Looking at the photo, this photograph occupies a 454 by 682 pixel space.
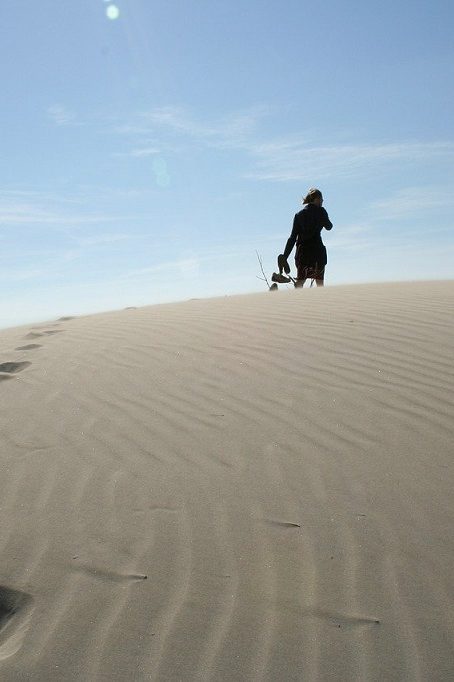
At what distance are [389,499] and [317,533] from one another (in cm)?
38

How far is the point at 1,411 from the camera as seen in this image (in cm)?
411

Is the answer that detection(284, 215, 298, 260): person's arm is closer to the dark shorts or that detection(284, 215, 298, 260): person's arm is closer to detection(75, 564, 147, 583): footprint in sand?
the dark shorts

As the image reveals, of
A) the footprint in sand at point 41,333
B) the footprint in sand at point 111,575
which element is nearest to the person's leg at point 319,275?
the footprint in sand at point 41,333

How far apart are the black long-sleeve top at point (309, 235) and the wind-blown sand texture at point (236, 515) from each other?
16.4 ft

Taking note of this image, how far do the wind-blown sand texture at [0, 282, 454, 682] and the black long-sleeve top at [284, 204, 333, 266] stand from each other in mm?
4984

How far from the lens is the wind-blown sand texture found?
2.16 meters

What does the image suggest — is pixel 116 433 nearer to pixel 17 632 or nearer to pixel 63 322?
pixel 17 632

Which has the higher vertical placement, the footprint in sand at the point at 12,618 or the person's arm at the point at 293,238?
the person's arm at the point at 293,238

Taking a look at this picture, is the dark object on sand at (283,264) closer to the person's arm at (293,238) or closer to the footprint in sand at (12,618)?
the person's arm at (293,238)

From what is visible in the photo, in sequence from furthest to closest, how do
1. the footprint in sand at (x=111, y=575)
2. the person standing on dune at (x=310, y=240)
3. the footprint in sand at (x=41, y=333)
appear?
the person standing on dune at (x=310, y=240) < the footprint in sand at (x=41, y=333) < the footprint in sand at (x=111, y=575)

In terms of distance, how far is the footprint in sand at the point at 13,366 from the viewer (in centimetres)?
504

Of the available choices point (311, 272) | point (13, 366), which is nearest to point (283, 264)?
point (311, 272)

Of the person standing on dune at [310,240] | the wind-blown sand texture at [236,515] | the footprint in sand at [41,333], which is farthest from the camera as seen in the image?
the person standing on dune at [310,240]

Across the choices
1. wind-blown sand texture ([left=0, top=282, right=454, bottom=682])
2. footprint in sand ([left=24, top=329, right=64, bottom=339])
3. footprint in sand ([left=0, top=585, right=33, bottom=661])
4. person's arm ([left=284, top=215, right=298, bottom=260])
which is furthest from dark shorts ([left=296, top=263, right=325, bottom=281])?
footprint in sand ([left=0, top=585, right=33, bottom=661])
